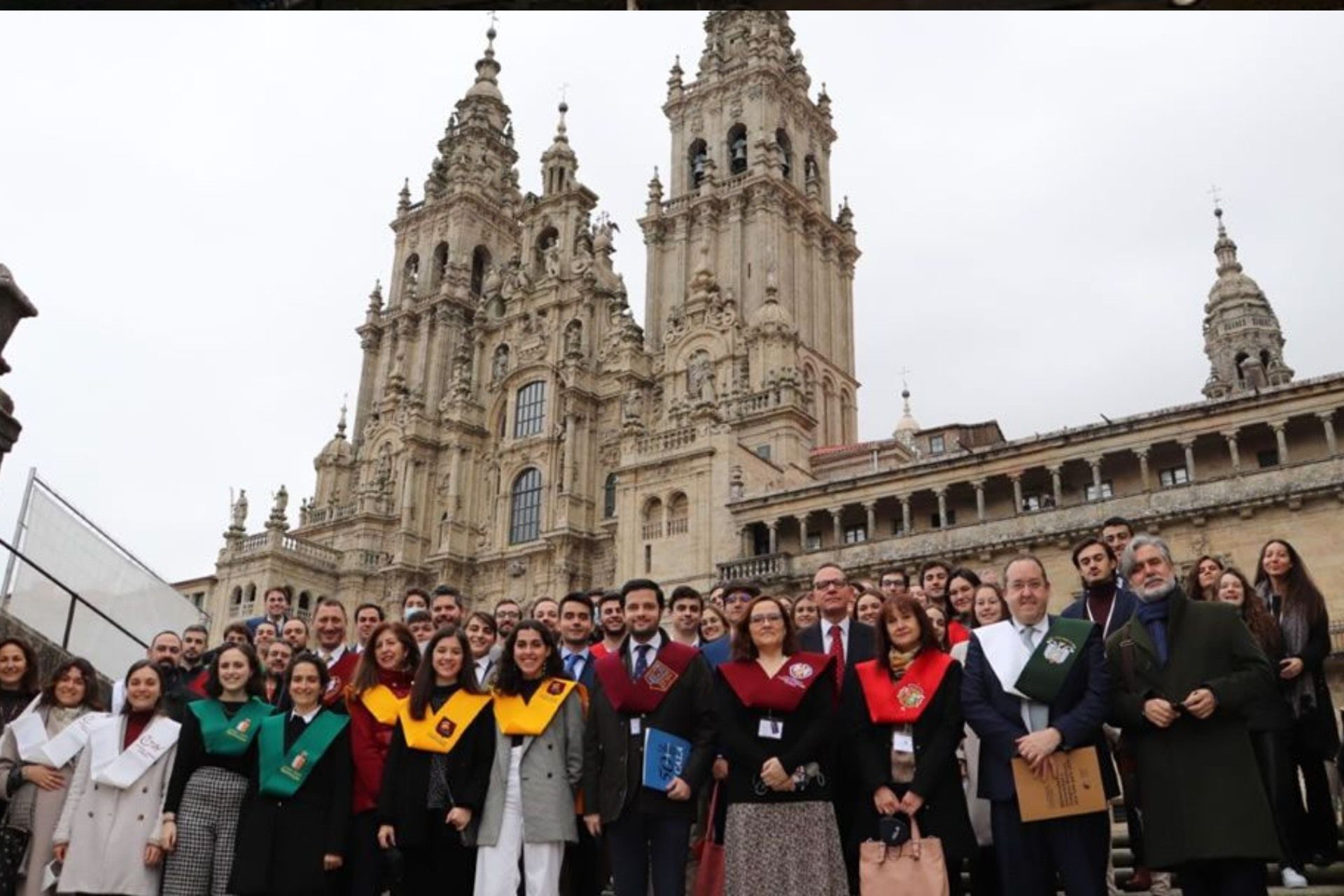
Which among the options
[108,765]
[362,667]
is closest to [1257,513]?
[362,667]

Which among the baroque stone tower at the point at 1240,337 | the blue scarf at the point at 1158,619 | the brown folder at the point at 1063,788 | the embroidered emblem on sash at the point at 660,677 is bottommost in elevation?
the brown folder at the point at 1063,788

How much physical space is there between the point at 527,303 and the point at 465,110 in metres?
18.9

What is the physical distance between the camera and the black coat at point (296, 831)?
7602 millimetres

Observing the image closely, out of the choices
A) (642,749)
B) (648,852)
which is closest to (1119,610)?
(642,749)

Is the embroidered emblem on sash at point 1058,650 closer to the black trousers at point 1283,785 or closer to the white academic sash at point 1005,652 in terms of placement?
the white academic sash at point 1005,652

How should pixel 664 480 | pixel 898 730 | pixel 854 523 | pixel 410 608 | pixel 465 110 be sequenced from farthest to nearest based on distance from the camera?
pixel 465 110 → pixel 664 480 → pixel 854 523 → pixel 410 608 → pixel 898 730

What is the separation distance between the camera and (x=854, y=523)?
33.7m

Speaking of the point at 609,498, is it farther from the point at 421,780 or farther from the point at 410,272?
the point at 421,780

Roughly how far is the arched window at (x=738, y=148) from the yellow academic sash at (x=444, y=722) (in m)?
45.0

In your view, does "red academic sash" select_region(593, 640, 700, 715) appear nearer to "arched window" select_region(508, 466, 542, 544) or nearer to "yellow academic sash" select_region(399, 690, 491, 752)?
"yellow academic sash" select_region(399, 690, 491, 752)

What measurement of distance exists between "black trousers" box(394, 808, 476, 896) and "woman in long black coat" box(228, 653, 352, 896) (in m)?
0.51

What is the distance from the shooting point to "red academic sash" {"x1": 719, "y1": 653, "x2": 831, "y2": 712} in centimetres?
721

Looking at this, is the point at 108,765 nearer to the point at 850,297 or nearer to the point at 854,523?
the point at 854,523

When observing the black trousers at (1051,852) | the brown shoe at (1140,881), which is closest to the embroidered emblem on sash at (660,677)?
the black trousers at (1051,852)
